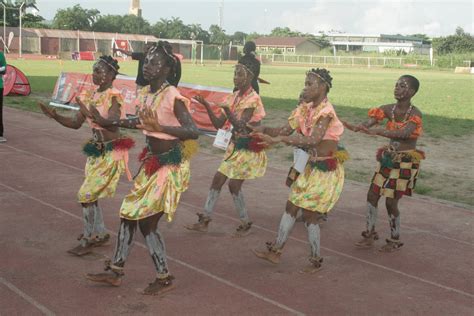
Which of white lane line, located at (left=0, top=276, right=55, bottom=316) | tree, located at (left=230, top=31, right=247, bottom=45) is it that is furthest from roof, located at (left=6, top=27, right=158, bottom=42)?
white lane line, located at (left=0, top=276, right=55, bottom=316)

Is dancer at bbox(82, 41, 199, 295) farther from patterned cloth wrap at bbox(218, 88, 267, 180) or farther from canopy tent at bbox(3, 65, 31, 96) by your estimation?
canopy tent at bbox(3, 65, 31, 96)

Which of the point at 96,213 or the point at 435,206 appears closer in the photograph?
the point at 96,213

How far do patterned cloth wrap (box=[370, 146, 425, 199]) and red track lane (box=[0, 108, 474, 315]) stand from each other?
0.76 m

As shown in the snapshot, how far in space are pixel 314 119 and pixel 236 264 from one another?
1753mm

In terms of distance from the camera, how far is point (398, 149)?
665cm

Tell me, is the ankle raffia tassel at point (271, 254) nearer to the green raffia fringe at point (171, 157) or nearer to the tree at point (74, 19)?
the green raffia fringe at point (171, 157)

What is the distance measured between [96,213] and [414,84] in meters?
3.80

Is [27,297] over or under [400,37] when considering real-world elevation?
under

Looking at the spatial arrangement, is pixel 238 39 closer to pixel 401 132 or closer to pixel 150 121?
pixel 401 132

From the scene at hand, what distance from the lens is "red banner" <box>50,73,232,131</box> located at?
53.2ft

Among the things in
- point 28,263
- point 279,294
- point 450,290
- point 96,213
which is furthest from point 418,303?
point 28,263

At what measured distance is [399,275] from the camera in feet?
20.1

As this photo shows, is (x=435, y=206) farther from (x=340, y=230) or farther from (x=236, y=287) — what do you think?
(x=236, y=287)

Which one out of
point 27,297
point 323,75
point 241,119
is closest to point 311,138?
point 323,75
